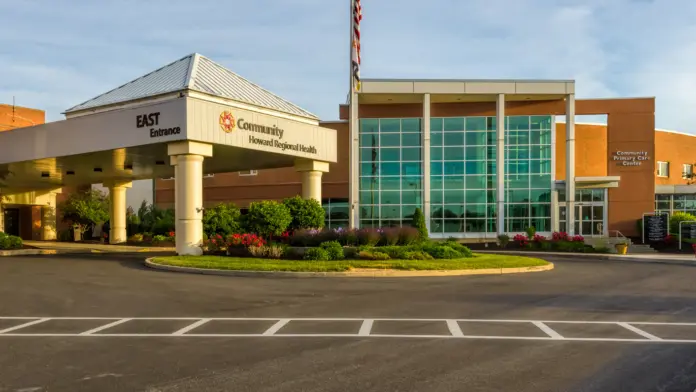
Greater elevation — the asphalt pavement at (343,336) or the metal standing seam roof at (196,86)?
the metal standing seam roof at (196,86)

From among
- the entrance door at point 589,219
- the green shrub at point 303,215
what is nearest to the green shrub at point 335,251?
the green shrub at point 303,215

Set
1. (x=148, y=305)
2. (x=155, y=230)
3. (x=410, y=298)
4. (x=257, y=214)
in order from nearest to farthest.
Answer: (x=148, y=305) < (x=410, y=298) < (x=257, y=214) < (x=155, y=230)

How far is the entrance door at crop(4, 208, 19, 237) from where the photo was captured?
157 feet

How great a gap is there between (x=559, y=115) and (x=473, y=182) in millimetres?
8346

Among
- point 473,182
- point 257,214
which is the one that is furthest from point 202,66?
point 473,182

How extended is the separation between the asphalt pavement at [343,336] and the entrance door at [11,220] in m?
34.2

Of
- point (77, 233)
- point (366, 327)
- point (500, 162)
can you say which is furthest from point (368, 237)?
point (77, 233)

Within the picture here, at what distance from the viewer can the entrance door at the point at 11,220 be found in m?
47.8

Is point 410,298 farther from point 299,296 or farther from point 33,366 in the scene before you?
point 33,366

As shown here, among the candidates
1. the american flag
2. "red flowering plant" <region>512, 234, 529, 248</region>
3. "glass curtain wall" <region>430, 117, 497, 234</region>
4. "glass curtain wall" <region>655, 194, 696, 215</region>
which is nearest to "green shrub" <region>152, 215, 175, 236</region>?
"glass curtain wall" <region>430, 117, 497, 234</region>

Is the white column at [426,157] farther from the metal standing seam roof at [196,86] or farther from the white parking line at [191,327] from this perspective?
the white parking line at [191,327]

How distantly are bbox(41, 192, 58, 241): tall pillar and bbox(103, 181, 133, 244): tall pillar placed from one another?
8555 mm

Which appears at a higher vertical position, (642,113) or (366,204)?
(642,113)

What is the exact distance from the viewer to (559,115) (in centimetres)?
4653
